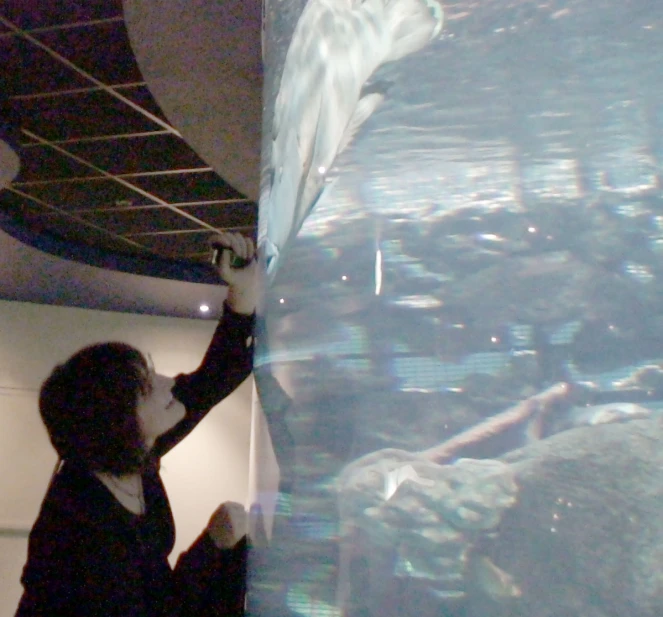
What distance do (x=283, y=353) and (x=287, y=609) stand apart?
0.76ft

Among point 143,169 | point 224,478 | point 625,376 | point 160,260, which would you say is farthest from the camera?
point 224,478

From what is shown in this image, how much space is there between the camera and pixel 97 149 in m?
3.25

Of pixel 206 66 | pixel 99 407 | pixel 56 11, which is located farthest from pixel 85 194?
pixel 99 407

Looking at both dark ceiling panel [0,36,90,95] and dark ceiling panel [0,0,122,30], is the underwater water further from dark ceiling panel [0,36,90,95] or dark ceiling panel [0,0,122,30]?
dark ceiling panel [0,36,90,95]

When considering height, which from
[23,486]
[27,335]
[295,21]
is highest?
[295,21]

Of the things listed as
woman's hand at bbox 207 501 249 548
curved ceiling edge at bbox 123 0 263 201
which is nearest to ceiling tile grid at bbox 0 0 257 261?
curved ceiling edge at bbox 123 0 263 201

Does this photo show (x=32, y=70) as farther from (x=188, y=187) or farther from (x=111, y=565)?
(x=111, y=565)

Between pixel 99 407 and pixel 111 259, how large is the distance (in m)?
2.87

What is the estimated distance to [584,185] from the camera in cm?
65

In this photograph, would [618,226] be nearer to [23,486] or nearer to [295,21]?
[295,21]

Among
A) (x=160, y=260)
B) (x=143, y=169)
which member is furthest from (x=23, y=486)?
(x=143, y=169)

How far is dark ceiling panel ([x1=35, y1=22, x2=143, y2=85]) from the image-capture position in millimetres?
2461

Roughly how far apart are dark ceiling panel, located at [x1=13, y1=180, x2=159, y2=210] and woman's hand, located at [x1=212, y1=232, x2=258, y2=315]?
2645 millimetres

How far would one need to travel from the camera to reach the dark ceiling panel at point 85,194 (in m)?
3.61
